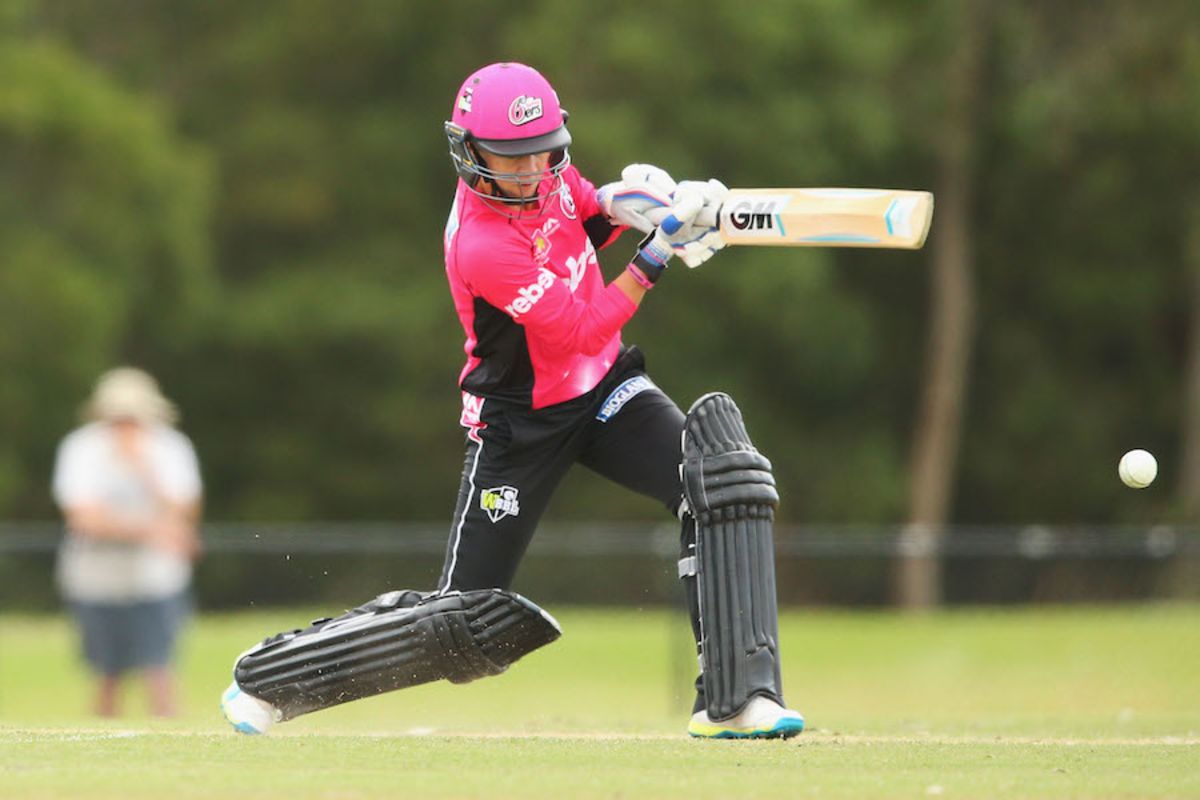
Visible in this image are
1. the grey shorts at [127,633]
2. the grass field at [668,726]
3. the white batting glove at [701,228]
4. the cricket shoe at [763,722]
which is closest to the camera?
the grass field at [668,726]

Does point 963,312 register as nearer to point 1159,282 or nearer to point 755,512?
point 1159,282

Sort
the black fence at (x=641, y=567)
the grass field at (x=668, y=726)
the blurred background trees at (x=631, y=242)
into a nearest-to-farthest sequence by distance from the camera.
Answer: the grass field at (x=668, y=726), the black fence at (x=641, y=567), the blurred background trees at (x=631, y=242)

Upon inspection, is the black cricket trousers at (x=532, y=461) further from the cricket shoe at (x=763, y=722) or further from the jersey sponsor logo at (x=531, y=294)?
the cricket shoe at (x=763, y=722)

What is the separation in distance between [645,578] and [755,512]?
27.1 feet

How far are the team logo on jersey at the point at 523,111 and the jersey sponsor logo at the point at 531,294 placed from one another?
0.47 meters

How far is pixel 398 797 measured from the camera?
4711 mm

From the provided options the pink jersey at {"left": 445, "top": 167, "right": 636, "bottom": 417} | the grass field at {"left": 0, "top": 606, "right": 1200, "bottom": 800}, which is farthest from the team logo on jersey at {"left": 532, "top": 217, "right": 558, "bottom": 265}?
the grass field at {"left": 0, "top": 606, "right": 1200, "bottom": 800}

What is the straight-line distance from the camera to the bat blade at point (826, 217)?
6.44 m

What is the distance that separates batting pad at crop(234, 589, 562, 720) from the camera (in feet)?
20.3

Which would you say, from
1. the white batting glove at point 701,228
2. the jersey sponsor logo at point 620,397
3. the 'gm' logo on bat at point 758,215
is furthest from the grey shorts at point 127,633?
the 'gm' logo on bat at point 758,215

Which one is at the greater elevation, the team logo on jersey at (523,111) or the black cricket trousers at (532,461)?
the team logo on jersey at (523,111)

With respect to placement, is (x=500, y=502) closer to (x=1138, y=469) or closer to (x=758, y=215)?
(x=758, y=215)


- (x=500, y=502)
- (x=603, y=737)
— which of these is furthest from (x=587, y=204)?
(x=603, y=737)

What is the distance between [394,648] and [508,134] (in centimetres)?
162
